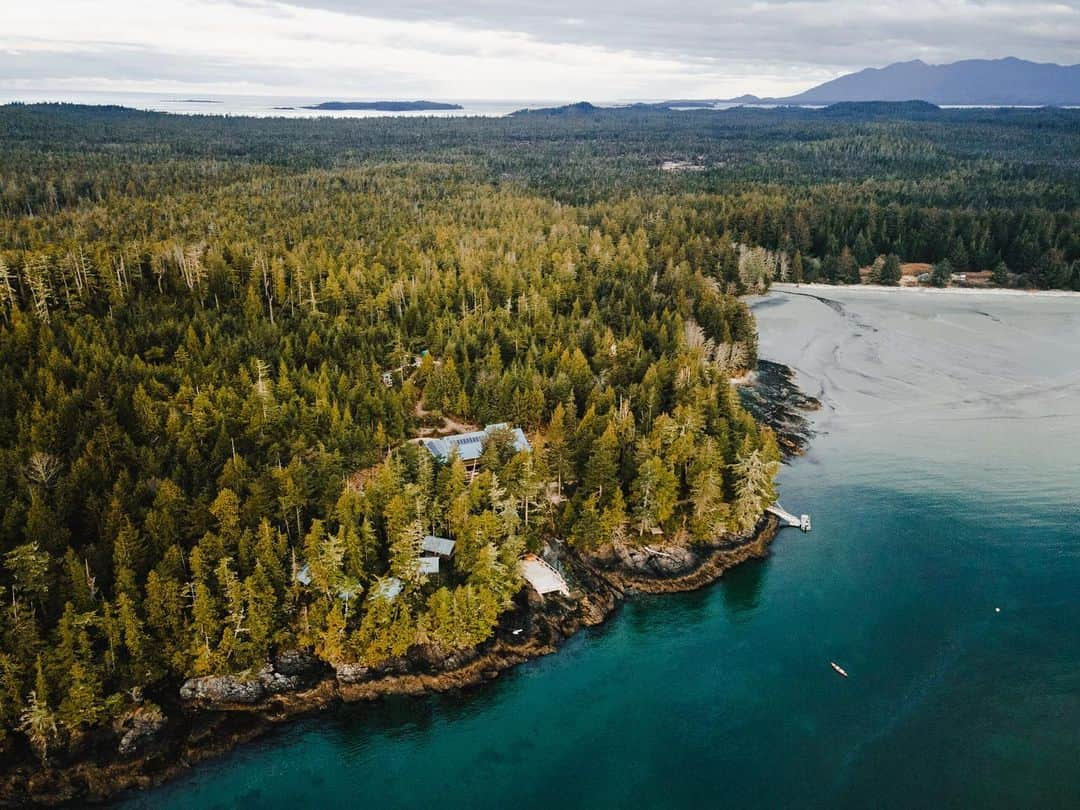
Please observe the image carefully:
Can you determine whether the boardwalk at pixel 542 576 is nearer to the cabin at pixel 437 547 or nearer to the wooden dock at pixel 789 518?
the cabin at pixel 437 547

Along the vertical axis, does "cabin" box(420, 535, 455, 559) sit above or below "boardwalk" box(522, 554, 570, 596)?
above

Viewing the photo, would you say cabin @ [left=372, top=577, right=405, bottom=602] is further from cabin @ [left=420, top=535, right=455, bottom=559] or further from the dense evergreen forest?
cabin @ [left=420, top=535, right=455, bottom=559]

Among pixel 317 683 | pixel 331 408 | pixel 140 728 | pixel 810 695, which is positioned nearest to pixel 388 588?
pixel 317 683

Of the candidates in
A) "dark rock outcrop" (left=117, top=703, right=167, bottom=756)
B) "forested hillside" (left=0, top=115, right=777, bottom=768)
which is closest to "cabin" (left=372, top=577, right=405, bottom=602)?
"forested hillside" (left=0, top=115, right=777, bottom=768)

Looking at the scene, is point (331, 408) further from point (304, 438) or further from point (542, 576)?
point (542, 576)

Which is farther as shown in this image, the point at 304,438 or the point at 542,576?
the point at 304,438

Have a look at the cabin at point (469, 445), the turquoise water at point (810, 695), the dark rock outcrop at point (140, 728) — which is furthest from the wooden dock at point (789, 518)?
the dark rock outcrop at point (140, 728)
